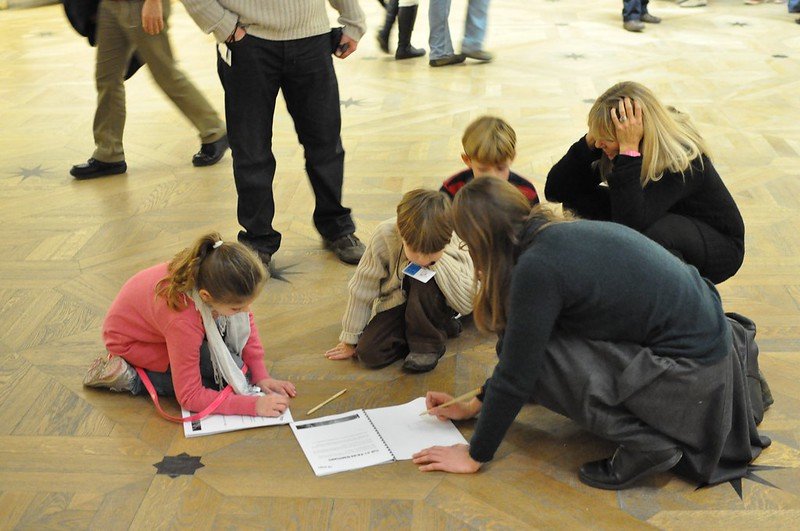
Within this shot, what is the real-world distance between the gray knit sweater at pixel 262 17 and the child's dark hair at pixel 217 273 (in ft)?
3.24

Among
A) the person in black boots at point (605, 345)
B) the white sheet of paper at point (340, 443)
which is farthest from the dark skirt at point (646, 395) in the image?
the white sheet of paper at point (340, 443)

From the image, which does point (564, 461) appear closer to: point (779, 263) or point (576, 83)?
point (779, 263)

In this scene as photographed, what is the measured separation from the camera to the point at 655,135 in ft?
8.00

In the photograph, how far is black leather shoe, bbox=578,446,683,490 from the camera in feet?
6.72

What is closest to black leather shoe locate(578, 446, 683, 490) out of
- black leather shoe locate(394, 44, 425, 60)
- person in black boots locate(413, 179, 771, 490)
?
person in black boots locate(413, 179, 771, 490)

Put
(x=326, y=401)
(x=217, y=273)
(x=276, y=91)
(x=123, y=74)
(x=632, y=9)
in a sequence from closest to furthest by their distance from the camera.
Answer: (x=217, y=273)
(x=326, y=401)
(x=276, y=91)
(x=123, y=74)
(x=632, y=9)

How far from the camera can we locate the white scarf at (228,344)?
227cm

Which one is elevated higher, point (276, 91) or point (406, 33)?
point (276, 91)

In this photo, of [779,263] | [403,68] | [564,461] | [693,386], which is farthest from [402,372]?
[403,68]

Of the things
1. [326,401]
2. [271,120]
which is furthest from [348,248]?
[326,401]

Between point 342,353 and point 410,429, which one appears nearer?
point 410,429

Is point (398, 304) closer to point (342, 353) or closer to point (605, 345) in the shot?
point (342, 353)

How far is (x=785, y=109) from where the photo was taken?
502 cm

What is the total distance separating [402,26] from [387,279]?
13.2 feet
